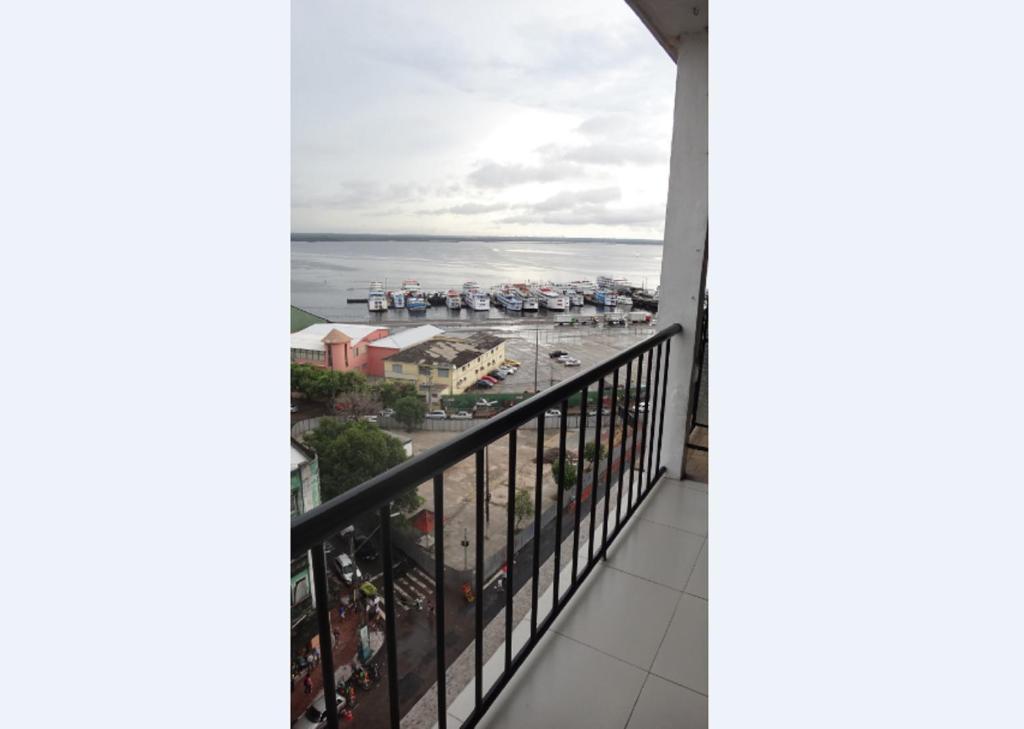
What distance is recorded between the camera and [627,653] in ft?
5.98

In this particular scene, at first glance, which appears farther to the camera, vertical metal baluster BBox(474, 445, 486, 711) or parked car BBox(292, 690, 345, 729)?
vertical metal baluster BBox(474, 445, 486, 711)

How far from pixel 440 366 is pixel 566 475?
2445 mm

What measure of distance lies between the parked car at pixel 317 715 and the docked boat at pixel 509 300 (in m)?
4.03

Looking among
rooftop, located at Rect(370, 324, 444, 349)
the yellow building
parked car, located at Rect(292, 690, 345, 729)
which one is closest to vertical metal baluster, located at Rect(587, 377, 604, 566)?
parked car, located at Rect(292, 690, 345, 729)

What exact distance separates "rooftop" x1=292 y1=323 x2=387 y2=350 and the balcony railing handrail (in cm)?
205

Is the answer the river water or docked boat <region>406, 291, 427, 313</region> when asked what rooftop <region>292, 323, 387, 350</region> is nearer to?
the river water

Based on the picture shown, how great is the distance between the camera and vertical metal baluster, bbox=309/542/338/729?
87 centimetres

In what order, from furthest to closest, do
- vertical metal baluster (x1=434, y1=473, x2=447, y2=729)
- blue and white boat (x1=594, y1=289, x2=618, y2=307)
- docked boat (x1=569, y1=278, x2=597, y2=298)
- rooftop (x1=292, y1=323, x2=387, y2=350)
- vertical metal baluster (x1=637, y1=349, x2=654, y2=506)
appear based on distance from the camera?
docked boat (x1=569, y1=278, x2=597, y2=298)
blue and white boat (x1=594, y1=289, x2=618, y2=307)
rooftop (x1=292, y1=323, x2=387, y2=350)
vertical metal baluster (x1=637, y1=349, x2=654, y2=506)
vertical metal baluster (x1=434, y1=473, x2=447, y2=729)

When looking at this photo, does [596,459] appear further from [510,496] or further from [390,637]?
[390,637]

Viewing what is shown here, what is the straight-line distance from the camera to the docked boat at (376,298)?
15.0 feet
